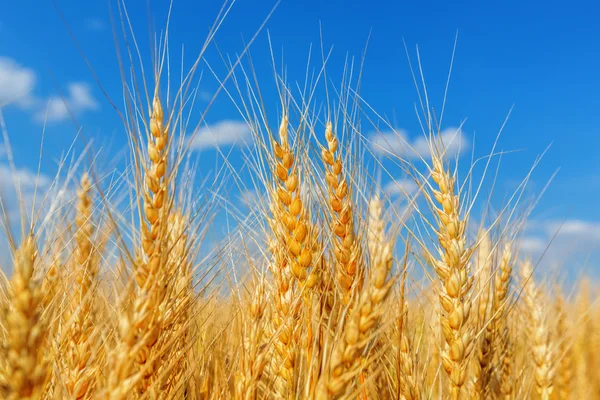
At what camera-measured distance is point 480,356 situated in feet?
9.07

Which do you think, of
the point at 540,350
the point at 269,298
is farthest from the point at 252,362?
the point at 540,350

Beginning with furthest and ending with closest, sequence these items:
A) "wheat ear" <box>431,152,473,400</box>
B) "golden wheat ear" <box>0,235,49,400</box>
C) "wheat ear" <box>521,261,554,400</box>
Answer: "wheat ear" <box>521,261,554,400</box> < "wheat ear" <box>431,152,473,400</box> < "golden wheat ear" <box>0,235,49,400</box>

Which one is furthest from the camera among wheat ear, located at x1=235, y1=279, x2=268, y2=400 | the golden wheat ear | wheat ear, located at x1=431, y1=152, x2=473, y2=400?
wheat ear, located at x1=431, y1=152, x2=473, y2=400

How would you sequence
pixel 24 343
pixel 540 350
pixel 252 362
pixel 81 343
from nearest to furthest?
pixel 24 343 → pixel 252 362 → pixel 81 343 → pixel 540 350

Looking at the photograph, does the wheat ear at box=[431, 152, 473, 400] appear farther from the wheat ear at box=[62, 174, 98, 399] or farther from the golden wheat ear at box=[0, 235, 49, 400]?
the golden wheat ear at box=[0, 235, 49, 400]

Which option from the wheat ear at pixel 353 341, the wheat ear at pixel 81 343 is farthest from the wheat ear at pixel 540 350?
the wheat ear at pixel 81 343

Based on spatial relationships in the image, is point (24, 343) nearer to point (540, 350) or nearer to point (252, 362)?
point (252, 362)

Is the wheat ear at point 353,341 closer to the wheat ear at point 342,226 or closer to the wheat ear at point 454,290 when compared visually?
the wheat ear at point 342,226

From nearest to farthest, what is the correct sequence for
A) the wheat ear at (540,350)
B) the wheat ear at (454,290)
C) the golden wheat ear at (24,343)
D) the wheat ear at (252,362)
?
the golden wheat ear at (24,343), the wheat ear at (252,362), the wheat ear at (454,290), the wheat ear at (540,350)

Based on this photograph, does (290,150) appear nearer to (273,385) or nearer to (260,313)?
(260,313)

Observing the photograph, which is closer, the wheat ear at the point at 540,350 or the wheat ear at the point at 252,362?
the wheat ear at the point at 252,362

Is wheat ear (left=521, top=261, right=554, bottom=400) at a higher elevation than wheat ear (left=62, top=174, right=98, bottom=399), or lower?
higher

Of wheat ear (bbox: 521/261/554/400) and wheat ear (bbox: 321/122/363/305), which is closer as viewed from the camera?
wheat ear (bbox: 321/122/363/305)

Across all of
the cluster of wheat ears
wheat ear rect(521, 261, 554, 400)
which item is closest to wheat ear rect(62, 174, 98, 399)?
the cluster of wheat ears
